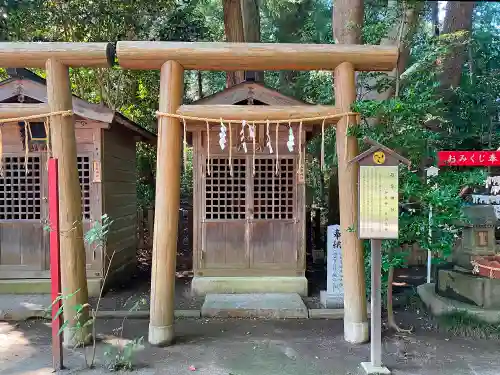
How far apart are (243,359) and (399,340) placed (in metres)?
2.10

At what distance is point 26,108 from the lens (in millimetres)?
5152

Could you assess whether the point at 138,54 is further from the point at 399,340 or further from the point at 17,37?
the point at 17,37

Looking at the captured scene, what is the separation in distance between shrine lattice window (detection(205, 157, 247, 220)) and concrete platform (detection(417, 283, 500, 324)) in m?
3.31

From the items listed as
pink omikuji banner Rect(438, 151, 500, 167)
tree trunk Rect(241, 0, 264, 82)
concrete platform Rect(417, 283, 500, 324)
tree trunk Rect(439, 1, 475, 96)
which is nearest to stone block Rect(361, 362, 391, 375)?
concrete platform Rect(417, 283, 500, 324)

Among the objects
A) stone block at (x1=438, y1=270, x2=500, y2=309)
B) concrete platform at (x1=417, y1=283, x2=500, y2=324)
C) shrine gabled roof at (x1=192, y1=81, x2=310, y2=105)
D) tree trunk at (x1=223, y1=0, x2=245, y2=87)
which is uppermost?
tree trunk at (x1=223, y1=0, x2=245, y2=87)

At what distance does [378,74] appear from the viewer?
23.3ft

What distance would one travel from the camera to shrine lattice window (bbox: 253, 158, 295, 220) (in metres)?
7.52

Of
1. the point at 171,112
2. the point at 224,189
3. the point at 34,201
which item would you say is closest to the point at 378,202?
the point at 171,112

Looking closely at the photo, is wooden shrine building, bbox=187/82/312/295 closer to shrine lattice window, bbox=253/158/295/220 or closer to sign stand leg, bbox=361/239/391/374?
shrine lattice window, bbox=253/158/295/220

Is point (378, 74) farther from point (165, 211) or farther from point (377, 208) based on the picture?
point (165, 211)

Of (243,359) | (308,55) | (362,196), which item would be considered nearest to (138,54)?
(308,55)

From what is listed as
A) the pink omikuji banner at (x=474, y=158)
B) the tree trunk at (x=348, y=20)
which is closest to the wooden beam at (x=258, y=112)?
the tree trunk at (x=348, y=20)

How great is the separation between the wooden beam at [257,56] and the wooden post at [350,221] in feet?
0.60

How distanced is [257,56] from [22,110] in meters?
2.94
